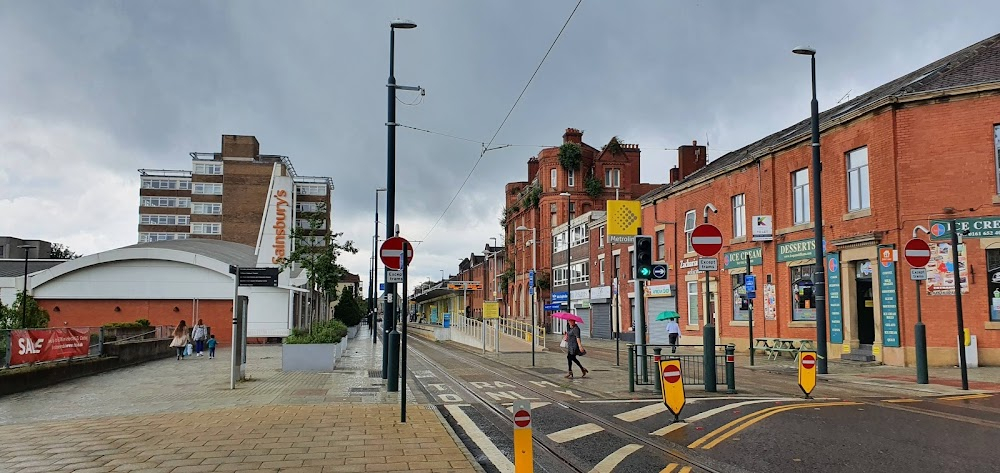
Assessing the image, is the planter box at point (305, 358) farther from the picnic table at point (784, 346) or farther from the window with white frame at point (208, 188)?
the window with white frame at point (208, 188)

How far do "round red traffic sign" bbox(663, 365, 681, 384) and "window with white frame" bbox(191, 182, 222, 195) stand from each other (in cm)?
8881

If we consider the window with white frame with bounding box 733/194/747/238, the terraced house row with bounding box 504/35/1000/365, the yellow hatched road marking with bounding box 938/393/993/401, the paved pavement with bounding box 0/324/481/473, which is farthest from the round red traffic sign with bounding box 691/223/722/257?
the window with white frame with bounding box 733/194/747/238

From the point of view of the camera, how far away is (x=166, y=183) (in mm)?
97312

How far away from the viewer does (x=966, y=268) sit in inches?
805

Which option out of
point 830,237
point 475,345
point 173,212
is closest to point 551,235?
point 475,345

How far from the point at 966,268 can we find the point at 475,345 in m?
24.4

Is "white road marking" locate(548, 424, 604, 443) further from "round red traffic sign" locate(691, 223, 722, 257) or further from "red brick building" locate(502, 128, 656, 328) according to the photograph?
"red brick building" locate(502, 128, 656, 328)

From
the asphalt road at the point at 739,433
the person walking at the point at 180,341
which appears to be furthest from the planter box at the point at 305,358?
the person walking at the point at 180,341

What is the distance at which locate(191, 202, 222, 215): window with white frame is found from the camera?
90188mm

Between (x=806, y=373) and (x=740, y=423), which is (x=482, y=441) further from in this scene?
(x=806, y=373)

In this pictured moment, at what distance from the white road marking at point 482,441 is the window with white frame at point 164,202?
9342 centimetres

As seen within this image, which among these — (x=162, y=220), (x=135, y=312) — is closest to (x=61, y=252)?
(x=162, y=220)

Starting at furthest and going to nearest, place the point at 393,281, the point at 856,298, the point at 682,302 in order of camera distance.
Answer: the point at 682,302
the point at 856,298
the point at 393,281

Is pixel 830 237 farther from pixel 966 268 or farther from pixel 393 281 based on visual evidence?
pixel 393 281
